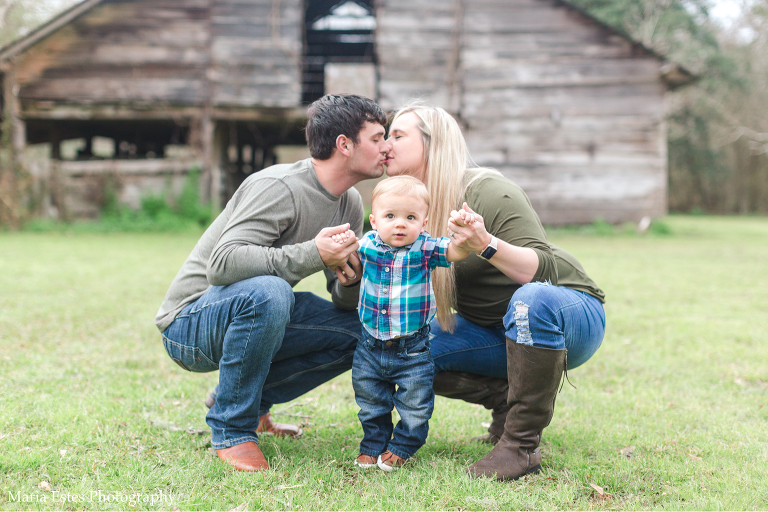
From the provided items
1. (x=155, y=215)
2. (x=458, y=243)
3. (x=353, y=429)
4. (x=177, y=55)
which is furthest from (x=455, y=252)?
(x=177, y=55)

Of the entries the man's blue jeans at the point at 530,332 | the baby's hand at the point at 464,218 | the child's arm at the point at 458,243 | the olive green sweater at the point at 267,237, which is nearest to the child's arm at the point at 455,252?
the child's arm at the point at 458,243

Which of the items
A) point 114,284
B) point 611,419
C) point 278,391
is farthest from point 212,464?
point 114,284

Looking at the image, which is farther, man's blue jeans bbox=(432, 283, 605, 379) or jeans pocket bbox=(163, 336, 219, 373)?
jeans pocket bbox=(163, 336, 219, 373)

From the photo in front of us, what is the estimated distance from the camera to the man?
2625 mm

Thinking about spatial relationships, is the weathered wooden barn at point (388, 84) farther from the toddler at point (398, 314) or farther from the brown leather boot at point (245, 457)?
the brown leather boot at point (245, 457)

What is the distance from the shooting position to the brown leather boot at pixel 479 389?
3.00 metres

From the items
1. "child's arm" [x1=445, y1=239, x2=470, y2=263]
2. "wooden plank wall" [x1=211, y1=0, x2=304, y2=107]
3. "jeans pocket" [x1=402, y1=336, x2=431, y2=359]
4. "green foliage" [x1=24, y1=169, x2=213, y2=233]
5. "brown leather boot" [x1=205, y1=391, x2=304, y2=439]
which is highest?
"wooden plank wall" [x1=211, y1=0, x2=304, y2=107]

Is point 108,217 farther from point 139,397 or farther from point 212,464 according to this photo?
point 212,464

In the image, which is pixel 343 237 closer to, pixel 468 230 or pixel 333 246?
pixel 333 246

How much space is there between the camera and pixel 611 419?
11.1 ft

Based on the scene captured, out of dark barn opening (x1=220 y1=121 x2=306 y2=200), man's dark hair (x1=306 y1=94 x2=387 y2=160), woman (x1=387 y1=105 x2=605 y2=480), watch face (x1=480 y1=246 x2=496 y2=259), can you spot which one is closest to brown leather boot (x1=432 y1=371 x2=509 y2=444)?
woman (x1=387 y1=105 x2=605 y2=480)

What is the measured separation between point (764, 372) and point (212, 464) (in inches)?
140

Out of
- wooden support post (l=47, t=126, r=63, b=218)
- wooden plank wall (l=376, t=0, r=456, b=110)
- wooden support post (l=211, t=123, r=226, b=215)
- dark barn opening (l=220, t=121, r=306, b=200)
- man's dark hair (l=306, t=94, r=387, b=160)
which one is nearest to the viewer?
man's dark hair (l=306, t=94, r=387, b=160)

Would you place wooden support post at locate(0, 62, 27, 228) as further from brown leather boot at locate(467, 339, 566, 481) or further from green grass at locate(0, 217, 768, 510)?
brown leather boot at locate(467, 339, 566, 481)
